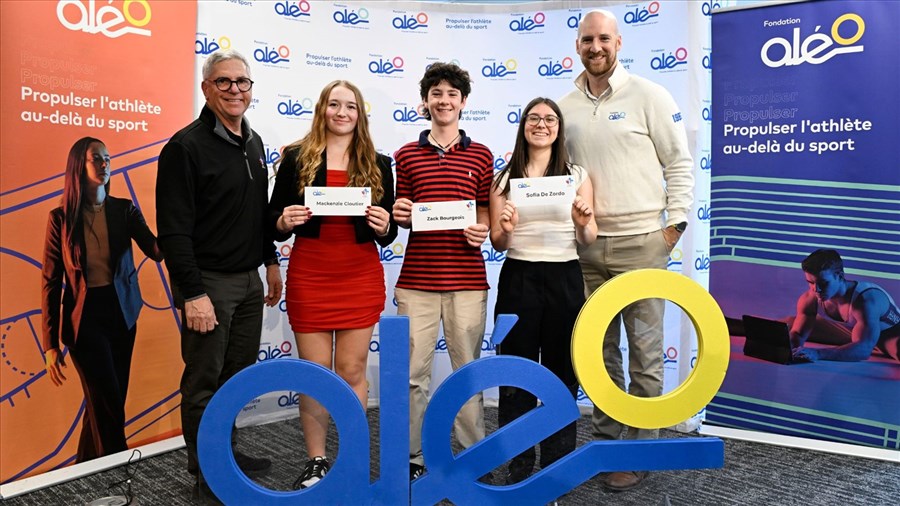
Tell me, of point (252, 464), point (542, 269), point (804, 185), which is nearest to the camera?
point (542, 269)

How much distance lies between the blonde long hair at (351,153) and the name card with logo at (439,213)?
238 mm

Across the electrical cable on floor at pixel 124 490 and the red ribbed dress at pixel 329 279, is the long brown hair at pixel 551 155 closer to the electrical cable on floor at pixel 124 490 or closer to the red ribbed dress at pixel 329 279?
the red ribbed dress at pixel 329 279

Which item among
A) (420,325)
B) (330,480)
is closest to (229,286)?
(420,325)

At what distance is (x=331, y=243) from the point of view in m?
2.65

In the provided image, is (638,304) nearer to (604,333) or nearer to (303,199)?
(604,333)

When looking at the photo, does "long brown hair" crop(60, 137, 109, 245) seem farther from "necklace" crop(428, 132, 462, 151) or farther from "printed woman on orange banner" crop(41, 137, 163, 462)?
"necklace" crop(428, 132, 462, 151)

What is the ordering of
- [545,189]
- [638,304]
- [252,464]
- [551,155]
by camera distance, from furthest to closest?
[252,464] < [638,304] < [551,155] < [545,189]

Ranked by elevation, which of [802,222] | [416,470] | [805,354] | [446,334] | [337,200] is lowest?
[416,470]

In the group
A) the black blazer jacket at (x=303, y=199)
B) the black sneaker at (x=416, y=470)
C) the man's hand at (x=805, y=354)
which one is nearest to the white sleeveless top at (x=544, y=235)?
the black blazer jacket at (x=303, y=199)

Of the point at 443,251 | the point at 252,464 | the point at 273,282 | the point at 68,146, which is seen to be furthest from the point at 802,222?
the point at 68,146

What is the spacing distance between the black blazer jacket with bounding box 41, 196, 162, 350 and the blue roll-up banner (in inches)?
126

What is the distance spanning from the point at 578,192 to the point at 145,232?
221cm

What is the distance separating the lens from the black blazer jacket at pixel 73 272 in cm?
296

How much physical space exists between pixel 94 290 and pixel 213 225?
0.97 m
